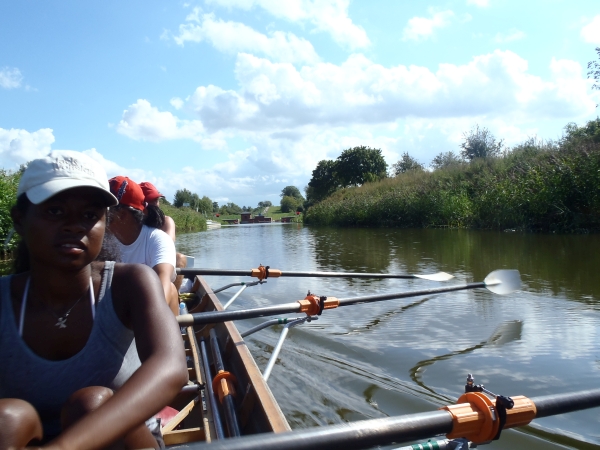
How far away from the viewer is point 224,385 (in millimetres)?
2504

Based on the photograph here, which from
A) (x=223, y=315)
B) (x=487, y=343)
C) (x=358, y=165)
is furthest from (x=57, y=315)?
(x=358, y=165)

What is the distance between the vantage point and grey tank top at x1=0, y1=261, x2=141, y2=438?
54.5 inches

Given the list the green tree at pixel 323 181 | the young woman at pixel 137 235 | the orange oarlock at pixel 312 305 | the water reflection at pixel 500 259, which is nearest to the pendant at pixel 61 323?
the young woman at pixel 137 235

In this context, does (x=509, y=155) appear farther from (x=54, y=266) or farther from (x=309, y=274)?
(x=54, y=266)

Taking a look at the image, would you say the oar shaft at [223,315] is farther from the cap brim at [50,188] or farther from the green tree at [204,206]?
the green tree at [204,206]

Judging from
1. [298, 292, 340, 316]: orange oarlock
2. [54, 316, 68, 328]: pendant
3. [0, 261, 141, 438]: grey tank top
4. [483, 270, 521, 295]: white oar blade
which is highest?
[54, 316, 68, 328]: pendant

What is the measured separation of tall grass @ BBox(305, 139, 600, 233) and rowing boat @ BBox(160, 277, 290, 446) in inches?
502

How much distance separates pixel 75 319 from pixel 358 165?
157 ft

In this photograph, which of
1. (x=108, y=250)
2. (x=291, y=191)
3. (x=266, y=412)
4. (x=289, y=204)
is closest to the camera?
(x=108, y=250)

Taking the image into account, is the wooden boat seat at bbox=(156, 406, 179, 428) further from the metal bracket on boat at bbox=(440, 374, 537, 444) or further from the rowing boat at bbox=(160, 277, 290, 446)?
the metal bracket on boat at bbox=(440, 374, 537, 444)

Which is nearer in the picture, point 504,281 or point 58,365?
point 58,365

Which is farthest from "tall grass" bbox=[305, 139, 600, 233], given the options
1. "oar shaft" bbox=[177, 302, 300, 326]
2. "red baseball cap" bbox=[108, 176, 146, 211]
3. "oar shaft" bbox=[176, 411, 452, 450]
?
"oar shaft" bbox=[176, 411, 452, 450]

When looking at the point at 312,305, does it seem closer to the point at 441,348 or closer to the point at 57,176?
the point at 441,348

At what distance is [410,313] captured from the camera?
18.0 feet
